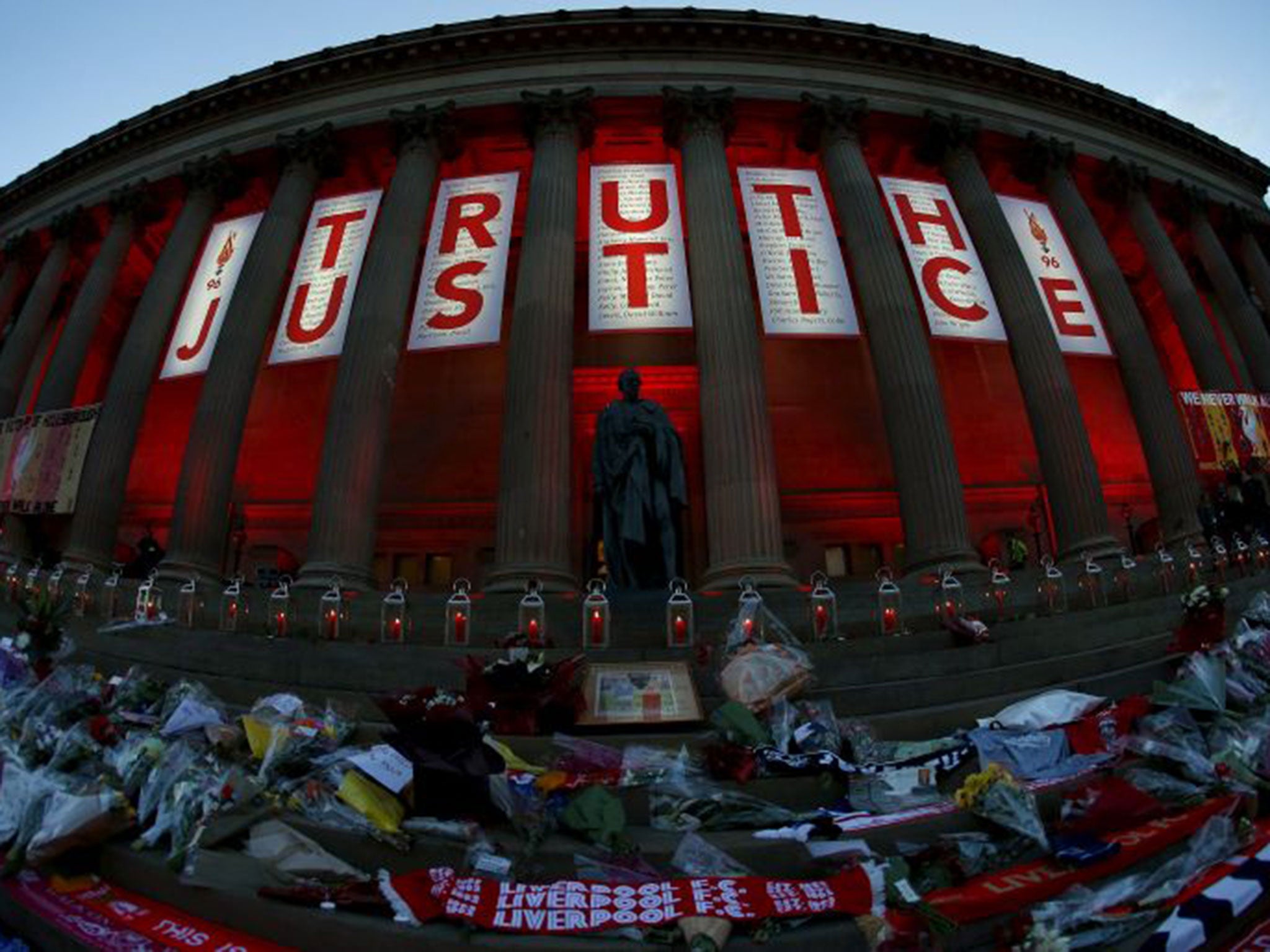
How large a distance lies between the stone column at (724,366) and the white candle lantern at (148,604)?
355 inches

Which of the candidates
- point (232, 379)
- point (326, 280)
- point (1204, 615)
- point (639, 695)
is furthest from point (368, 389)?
point (1204, 615)

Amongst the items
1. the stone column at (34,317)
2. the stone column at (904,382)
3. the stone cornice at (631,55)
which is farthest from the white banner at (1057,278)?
the stone column at (34,317)

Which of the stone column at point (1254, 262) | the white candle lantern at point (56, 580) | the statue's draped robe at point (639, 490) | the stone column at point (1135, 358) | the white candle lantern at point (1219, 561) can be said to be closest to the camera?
the statue's draped robe at point (639, 490)

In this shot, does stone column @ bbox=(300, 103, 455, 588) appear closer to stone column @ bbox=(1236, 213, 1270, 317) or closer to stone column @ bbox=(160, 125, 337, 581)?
stone column @ bbox=(160, 125, 337, 581)

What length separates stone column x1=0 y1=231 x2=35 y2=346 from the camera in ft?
83.4

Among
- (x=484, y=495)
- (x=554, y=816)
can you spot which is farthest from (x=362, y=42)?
(x=554, y=816)

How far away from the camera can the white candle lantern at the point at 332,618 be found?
412 inches

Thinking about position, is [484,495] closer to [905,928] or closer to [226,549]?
[226,549]

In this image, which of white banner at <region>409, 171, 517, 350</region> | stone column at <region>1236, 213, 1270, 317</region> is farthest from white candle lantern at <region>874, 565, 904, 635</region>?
stone column at <region>1236, 213, 1270, 317</region>

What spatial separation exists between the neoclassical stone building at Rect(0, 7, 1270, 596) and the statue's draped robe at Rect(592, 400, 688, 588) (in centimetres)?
321

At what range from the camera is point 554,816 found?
457cm

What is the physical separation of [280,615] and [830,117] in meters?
17.8

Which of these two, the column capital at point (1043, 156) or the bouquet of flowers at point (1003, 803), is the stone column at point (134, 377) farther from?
the column capital at point (1043, 156)

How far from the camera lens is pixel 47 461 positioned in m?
18.4
